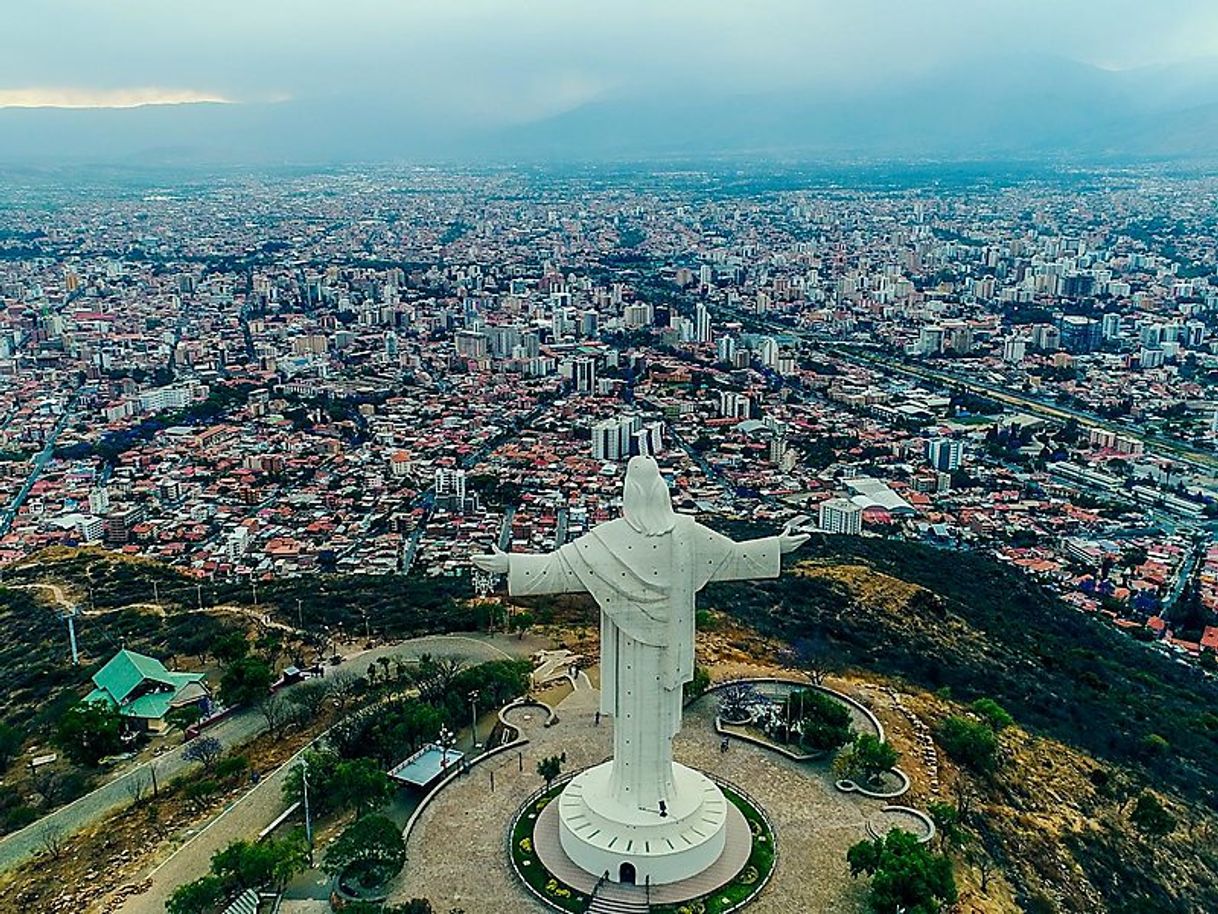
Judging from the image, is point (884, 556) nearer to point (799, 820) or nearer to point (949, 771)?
point (949, 771)

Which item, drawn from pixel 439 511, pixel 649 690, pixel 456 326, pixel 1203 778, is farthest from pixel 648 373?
pixel 649 690

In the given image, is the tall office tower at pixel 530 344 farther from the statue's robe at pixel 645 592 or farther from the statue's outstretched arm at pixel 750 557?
the statue's outstretched arm at pixel 750 557

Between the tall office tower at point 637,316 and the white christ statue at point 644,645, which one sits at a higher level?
the white christ statue at point 644,645

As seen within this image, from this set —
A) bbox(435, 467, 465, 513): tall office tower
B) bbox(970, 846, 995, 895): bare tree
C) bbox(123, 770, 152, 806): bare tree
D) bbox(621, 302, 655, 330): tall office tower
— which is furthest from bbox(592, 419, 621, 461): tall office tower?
bbox(621, 302, 655, 330): tall office tower

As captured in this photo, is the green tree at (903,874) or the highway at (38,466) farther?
the highway at (38,466)

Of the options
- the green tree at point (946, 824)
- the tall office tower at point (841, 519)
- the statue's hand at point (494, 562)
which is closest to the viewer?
the statue's hand at point (494, 562)

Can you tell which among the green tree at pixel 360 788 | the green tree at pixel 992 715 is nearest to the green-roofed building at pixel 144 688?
the green tree at pixel 360 788
